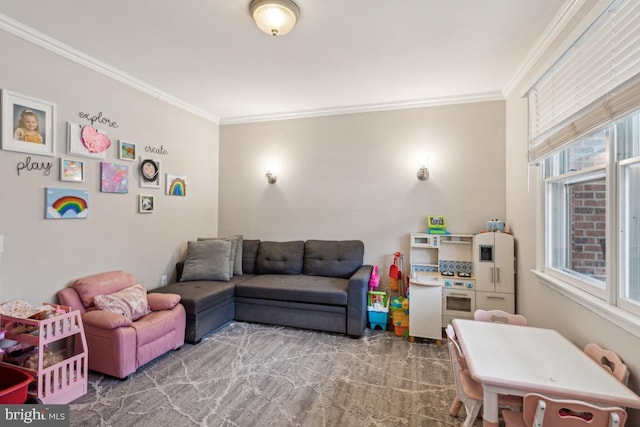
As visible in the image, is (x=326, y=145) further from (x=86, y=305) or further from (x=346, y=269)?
(x=86, y=305)

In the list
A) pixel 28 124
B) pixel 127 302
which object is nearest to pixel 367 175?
pixel 127 302

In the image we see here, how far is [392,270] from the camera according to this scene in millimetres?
3564

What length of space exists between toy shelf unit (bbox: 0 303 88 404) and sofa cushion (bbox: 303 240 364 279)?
237 centimetres

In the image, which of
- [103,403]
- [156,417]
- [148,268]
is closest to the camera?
[156,417]

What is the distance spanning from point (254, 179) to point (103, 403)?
3.09 metres

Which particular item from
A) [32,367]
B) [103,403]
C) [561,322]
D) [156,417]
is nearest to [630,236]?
[561,322]

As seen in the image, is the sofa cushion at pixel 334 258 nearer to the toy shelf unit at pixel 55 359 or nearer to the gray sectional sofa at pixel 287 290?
the gray sectional sofa at pixel 287 290

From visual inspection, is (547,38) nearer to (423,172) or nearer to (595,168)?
(595,168)

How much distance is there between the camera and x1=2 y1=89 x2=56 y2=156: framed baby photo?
7.19 ft

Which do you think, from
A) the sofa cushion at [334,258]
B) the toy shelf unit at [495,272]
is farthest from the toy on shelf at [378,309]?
the toy shelf unit at [495,272]

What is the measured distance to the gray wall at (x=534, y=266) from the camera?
1.52 meters

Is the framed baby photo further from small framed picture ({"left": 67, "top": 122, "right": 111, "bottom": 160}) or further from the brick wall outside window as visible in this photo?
the brick wall outside window

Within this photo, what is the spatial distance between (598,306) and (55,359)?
3.49 meters

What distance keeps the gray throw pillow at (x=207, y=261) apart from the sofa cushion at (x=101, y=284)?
666mm
